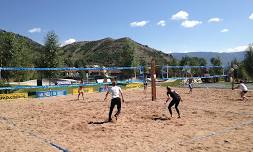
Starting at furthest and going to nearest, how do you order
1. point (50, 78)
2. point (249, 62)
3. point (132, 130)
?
point (249, 62) < point (50, 78) < point (132, 130)

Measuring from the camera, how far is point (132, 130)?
10812 millimetres

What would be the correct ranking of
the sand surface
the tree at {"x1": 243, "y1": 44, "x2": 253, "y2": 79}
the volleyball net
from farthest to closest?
1. the tree at {"x1": 243, "y1": 44, "x2": 253, "y2": 79}
2. the volleyball net
3. the sand surface

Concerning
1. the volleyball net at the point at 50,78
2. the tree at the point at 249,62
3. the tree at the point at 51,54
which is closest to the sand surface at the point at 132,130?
the volleyball net at the point at 50,78

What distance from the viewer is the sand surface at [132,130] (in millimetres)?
8750

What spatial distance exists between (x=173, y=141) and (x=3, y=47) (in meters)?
40.1

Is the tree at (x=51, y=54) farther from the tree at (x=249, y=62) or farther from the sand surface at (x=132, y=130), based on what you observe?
the tree at (x=249, y=62)

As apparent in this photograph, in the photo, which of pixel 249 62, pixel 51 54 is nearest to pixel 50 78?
pixel 51 54

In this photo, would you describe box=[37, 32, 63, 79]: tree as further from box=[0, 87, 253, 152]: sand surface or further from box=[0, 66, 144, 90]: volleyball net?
box=[0, 87, 253, 152]: sand surface

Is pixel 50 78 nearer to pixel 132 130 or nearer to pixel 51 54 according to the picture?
pixel 51 54

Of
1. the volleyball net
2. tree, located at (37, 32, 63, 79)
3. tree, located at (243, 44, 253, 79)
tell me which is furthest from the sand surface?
tree, located at (243, 44, 253, 79)

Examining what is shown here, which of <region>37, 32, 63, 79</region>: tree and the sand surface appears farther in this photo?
<region>37, 32, 63, 79</region>: tree

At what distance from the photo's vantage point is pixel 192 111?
14750 millimetres

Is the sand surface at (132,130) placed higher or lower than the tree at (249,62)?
lower

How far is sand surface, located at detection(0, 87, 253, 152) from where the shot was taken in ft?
28.7
